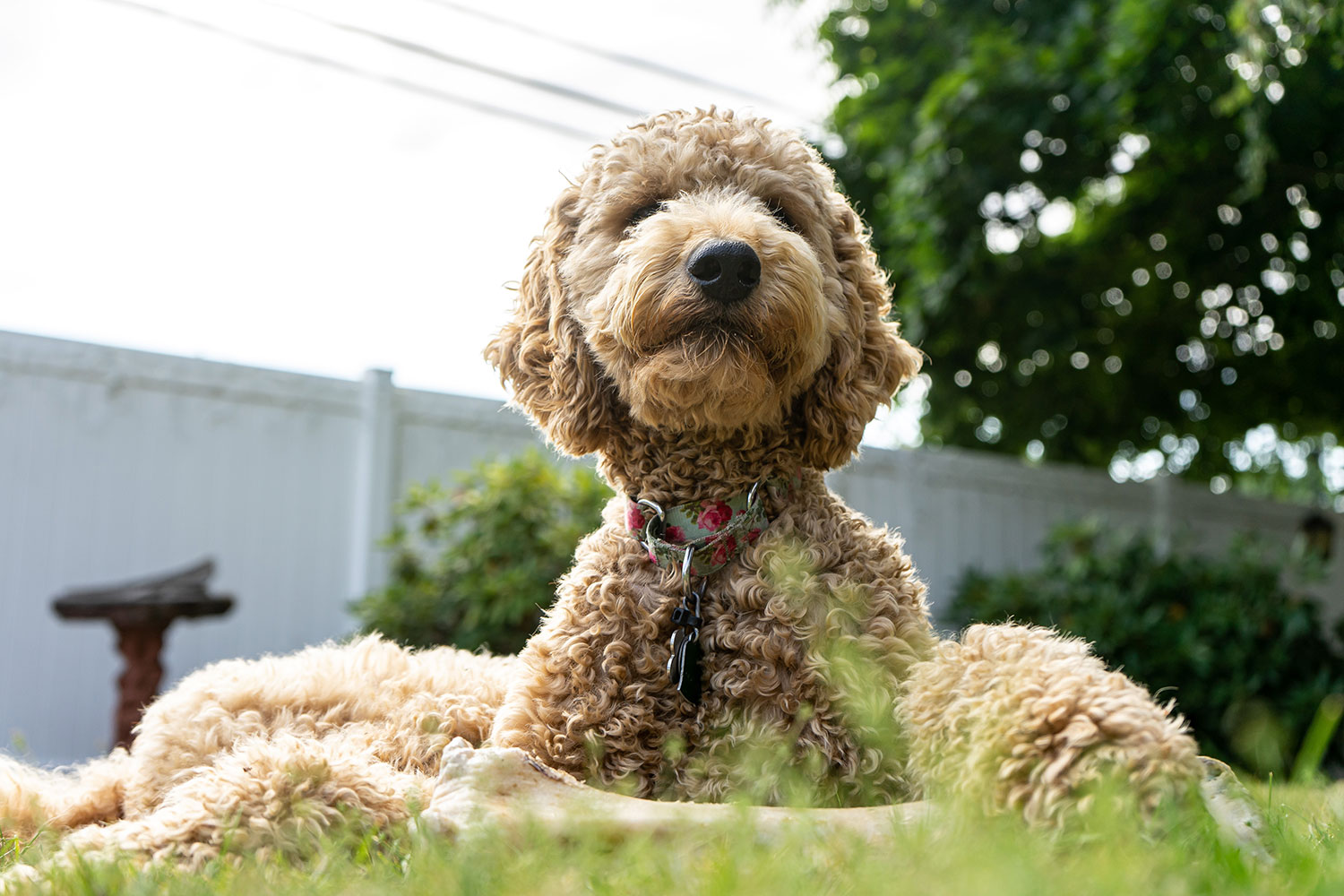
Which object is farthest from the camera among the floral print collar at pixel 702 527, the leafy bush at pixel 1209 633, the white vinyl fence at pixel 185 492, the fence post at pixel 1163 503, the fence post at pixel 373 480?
the fence post at pixel 1163 503

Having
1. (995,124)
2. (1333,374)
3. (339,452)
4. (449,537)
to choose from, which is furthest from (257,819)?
(1333,374)

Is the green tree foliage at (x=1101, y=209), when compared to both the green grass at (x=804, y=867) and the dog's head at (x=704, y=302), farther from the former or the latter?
the green grass at (x=804, y=867)

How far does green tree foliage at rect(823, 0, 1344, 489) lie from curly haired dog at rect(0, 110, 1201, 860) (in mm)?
5108

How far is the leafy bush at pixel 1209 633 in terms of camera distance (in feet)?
22.6

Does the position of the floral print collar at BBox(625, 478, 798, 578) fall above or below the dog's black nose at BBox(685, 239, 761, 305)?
below

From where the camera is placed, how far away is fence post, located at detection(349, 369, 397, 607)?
7.31 meters

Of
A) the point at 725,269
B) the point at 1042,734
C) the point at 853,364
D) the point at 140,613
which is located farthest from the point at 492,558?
the point at 1042,734

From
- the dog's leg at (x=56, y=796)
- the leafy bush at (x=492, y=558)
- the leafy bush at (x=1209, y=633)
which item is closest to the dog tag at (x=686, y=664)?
the dog's leg at (x=56, y=796)

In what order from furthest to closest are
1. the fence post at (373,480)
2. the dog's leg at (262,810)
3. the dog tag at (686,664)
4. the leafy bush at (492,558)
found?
1. the fence post at (373,480)
2. the leafy bush at (492,558)
3. the dog tag at (686,664)
4. the dog's leg at (262,810)

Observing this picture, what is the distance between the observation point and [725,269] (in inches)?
84.6

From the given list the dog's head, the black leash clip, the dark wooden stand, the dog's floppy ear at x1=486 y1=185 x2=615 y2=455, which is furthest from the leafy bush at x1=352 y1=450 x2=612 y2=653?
the black leash clip

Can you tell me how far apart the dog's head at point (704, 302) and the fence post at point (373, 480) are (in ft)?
16.2

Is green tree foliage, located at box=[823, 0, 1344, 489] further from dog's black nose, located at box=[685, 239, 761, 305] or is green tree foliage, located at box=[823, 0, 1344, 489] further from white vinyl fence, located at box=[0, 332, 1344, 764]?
dog's black nose, located at box=[685, 239, 761, 305]

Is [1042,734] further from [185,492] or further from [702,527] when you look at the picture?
[185,492]
